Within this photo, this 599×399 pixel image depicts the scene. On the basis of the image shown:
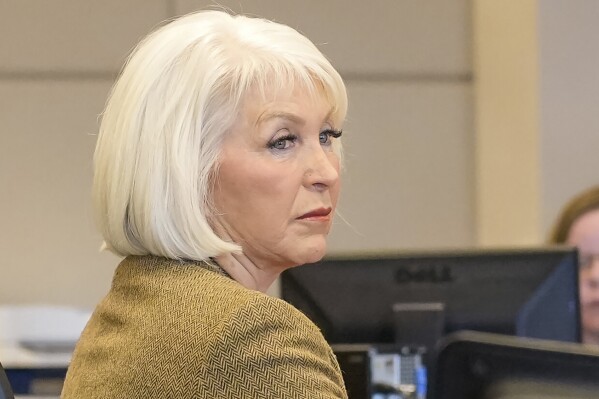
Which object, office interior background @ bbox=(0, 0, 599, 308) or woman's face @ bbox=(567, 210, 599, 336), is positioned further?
office interior background @ bbox=(0, 0, 599, 308)

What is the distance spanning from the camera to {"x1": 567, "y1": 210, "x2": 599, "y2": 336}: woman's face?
2357 millimetres

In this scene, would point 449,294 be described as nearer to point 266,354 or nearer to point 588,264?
point 588,264

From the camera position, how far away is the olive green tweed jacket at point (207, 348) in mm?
980

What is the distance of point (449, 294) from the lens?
1.87m

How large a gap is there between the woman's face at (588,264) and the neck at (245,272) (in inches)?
51.3

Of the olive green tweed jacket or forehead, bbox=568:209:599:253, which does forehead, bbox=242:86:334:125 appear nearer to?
the olive green tweed jacket

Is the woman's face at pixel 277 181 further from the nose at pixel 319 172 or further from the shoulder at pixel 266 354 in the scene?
the shoulder at pixel 266 354

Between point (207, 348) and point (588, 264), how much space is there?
1.61 metres

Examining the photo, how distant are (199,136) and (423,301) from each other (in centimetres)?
86

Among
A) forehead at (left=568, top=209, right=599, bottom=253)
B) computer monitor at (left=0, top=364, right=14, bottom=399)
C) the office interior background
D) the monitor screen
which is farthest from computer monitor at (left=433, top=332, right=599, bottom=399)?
the office interior background

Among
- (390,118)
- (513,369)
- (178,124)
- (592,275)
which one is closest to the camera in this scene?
(513,369)

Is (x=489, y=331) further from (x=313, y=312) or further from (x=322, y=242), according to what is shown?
(x=322, y=242)

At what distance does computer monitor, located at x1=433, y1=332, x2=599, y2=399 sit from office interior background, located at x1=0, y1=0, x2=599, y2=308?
2448mm

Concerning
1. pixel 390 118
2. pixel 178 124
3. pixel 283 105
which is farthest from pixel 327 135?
pixel 390 118
